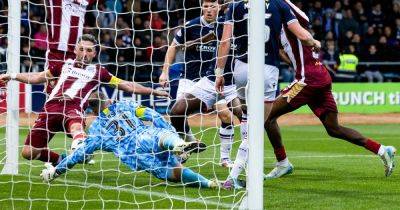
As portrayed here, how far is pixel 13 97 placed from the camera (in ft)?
34.5

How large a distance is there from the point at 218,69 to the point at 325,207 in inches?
80.1

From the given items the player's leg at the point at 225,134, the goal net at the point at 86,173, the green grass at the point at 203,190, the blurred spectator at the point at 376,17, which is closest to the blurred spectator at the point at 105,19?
the blurred spectator at the point at 376,17

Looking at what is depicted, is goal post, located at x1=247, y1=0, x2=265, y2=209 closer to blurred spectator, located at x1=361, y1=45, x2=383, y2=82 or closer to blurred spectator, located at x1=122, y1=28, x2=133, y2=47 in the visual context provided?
blurred spectator, located at x1=122, y1=28, x2=133, y2=47

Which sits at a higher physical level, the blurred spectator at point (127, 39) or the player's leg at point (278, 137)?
the player's leg at point (278, 137)

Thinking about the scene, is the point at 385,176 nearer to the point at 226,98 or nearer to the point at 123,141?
the point at 226,98

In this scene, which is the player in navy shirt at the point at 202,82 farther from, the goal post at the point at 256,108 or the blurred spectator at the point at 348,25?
the blurred spectator at the point at 348,25

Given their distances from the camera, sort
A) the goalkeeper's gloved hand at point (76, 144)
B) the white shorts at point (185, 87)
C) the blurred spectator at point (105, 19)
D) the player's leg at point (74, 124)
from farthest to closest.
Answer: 1. the blurred spectator at point (105, 19)
2. the white shorts at point (185, 87)
3. the player's leg at point (74, 124)
4. the goalkeeper's gloved hand at point (76, 144)

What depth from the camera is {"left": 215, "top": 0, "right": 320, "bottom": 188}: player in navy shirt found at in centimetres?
898

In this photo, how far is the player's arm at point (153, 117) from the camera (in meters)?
8.95

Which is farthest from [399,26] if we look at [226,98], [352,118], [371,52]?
[226,98]

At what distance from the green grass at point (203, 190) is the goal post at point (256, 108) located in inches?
28.3

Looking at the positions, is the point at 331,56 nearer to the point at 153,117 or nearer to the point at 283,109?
the point at 283,109

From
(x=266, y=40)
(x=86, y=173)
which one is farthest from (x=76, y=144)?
(x=266, y=40)

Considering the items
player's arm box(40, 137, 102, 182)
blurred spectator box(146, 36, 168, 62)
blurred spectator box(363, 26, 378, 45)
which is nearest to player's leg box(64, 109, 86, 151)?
player's arm box(40, 137, 102, 182)
